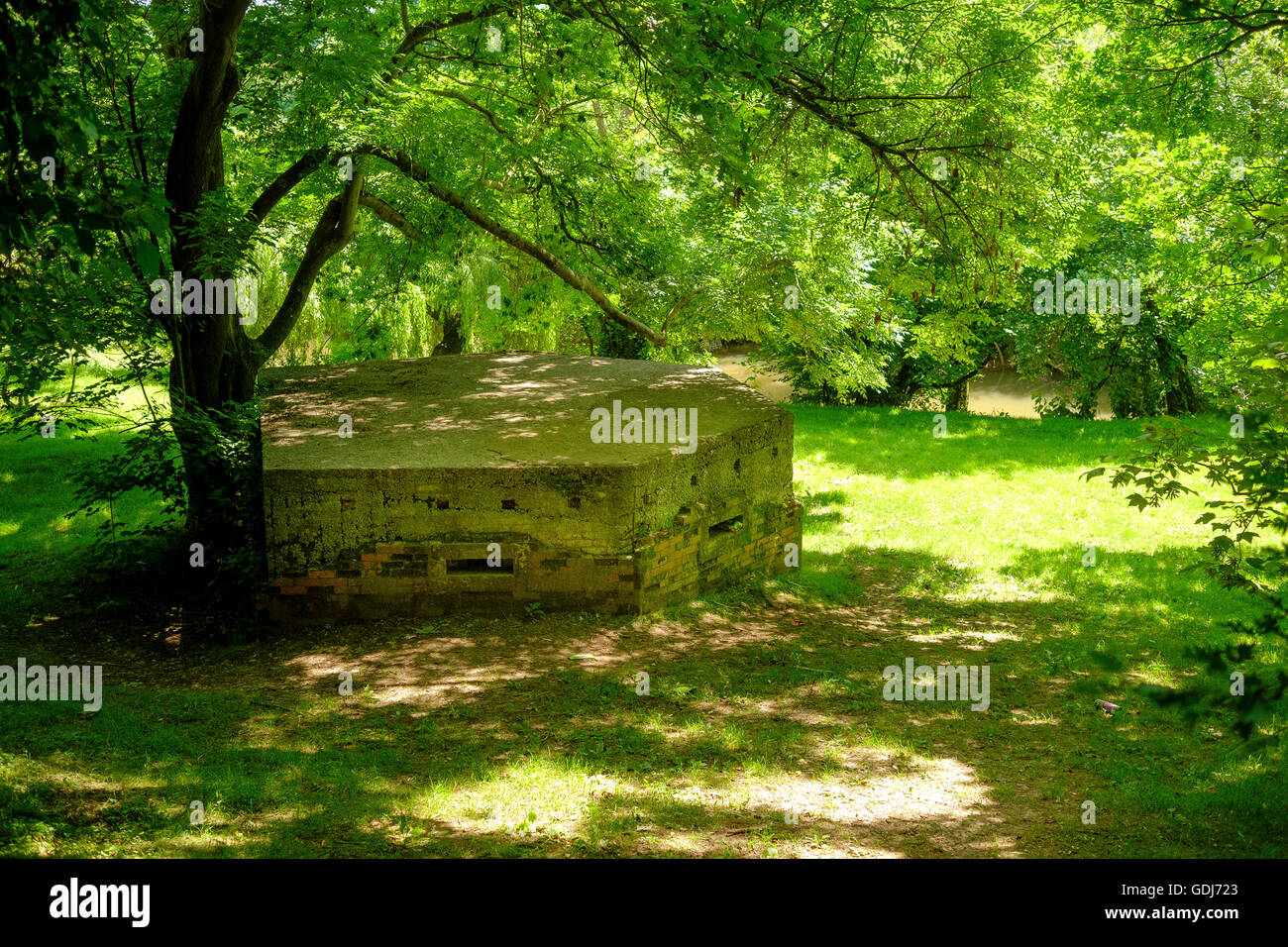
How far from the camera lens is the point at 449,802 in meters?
5.93

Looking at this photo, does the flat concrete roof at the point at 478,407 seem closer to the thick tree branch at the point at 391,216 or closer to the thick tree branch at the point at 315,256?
the thick tree branch at the point at 315,256

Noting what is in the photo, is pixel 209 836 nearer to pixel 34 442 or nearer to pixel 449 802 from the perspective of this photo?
pixel 449 802

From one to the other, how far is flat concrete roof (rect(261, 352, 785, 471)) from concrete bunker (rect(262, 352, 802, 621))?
4cm

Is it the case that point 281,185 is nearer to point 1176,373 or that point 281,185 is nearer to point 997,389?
point 1176,373

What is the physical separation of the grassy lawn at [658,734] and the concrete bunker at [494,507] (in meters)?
0.36

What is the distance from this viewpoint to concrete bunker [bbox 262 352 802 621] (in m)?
8.91

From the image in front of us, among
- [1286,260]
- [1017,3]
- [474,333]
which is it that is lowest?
[1286,260]

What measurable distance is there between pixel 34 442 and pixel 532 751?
1325 cm

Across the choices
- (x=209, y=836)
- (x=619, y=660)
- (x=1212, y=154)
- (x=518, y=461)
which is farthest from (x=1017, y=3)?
(x=209, y=836)

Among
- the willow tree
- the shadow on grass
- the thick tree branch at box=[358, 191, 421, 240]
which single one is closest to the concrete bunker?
the shadow on grass

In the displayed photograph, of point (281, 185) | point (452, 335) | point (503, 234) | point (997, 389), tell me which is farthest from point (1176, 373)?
point (281, 185)

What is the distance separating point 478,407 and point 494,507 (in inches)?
83.3

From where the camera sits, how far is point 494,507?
29.6 feet

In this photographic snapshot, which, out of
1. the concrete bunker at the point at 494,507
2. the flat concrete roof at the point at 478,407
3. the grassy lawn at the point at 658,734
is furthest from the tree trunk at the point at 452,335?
the concrete bunker at the point at 494,507
